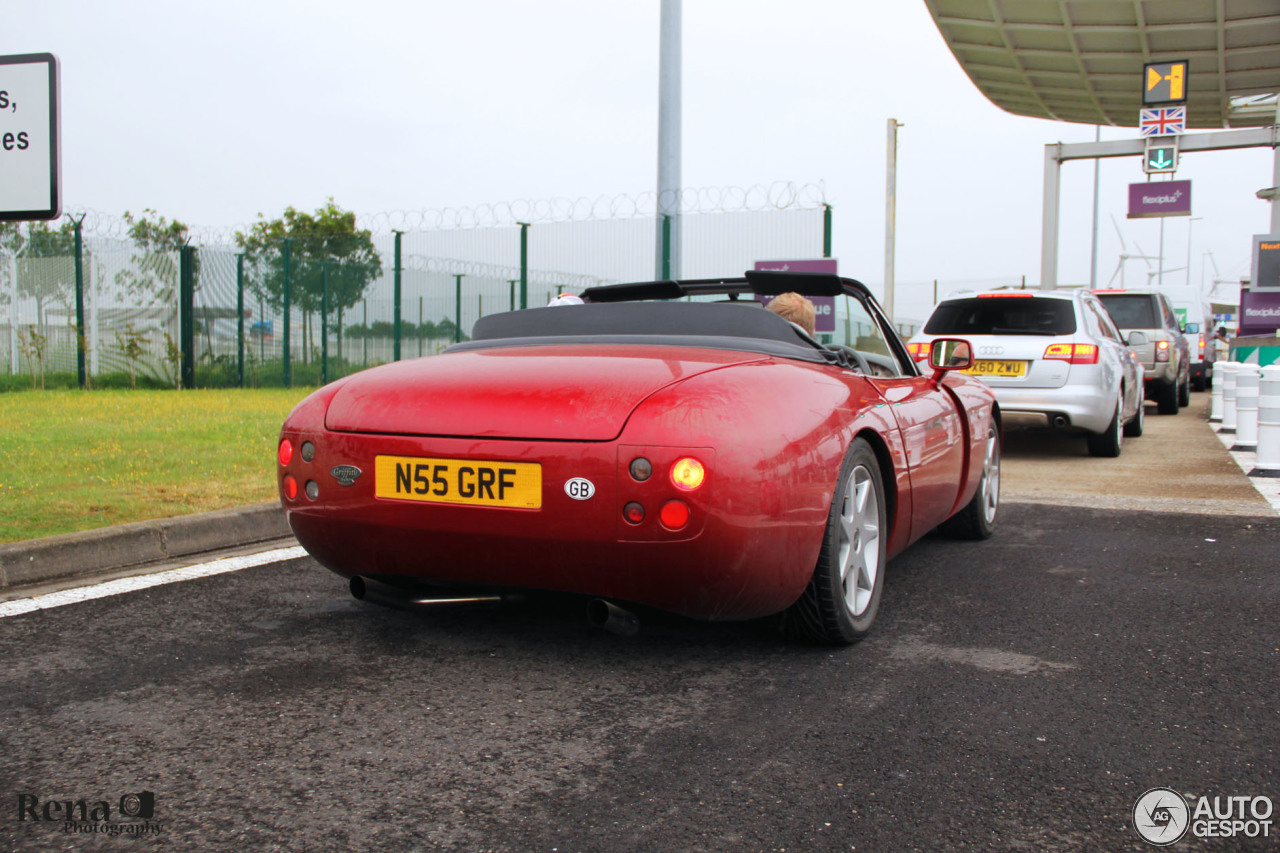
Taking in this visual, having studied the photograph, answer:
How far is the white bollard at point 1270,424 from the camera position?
7.97 meters

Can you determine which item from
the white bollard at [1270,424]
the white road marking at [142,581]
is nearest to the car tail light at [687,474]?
the white road marking at [142,581]

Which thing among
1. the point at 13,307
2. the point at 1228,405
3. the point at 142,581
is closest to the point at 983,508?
the point at 142,581

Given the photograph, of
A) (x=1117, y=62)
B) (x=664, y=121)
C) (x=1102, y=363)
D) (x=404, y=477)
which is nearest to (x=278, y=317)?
(x=664, y=121)

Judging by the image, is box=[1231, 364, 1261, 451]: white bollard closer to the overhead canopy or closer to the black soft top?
the black soft top

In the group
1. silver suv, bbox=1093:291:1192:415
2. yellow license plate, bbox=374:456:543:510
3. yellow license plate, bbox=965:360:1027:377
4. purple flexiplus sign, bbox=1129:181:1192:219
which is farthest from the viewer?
purple flexiplus sign, bbox=1129:181:1192:219

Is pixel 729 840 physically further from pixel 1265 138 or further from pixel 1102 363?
pixel 1265 138

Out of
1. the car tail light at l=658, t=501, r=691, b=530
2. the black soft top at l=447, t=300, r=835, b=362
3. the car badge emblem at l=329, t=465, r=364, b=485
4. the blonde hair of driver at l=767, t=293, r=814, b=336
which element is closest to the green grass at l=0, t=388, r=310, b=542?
the car badge emblem at l=329, t=465, r=364, b=485

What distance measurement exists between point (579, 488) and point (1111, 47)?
87.4ft

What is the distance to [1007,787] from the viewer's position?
7.81 ft

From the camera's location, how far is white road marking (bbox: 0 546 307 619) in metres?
3.89

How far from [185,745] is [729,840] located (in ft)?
4.36

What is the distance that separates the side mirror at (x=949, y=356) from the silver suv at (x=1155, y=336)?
1053cm

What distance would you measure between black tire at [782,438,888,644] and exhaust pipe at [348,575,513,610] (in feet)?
3.00

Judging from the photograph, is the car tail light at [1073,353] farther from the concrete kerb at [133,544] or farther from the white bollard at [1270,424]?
the concrete kerb at [133,544]
